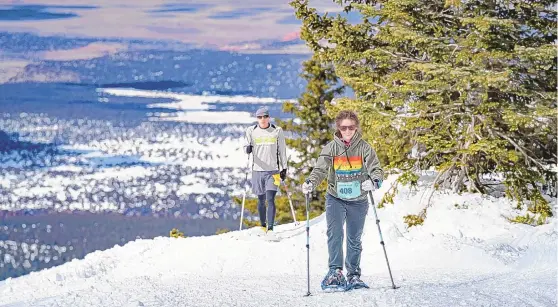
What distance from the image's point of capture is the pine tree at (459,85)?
1513 centimetres

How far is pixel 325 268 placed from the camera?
13.2 meters

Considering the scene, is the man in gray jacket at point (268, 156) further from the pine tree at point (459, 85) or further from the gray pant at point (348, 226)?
the gray pant at point (348, 226)

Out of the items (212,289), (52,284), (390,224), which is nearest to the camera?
(212,289)

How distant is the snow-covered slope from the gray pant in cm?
44

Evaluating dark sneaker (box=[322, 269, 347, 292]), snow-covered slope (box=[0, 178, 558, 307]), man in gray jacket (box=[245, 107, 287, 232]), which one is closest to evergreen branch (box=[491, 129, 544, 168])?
snow-covered slope (box=[0, 178, 558, 307])

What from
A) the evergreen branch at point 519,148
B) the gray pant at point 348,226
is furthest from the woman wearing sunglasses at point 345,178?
the evergreen branch at point 519,148

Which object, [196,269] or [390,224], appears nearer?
[196,269]

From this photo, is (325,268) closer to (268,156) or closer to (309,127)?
(268,156)

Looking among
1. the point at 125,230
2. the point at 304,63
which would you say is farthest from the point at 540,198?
the point at 125,230

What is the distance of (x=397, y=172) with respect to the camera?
17297mm


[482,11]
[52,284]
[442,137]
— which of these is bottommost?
[52,284]

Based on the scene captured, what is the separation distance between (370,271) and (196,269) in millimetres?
3020

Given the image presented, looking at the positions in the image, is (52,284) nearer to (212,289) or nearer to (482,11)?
(212,289)

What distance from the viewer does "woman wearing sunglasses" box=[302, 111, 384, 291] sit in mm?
9508
